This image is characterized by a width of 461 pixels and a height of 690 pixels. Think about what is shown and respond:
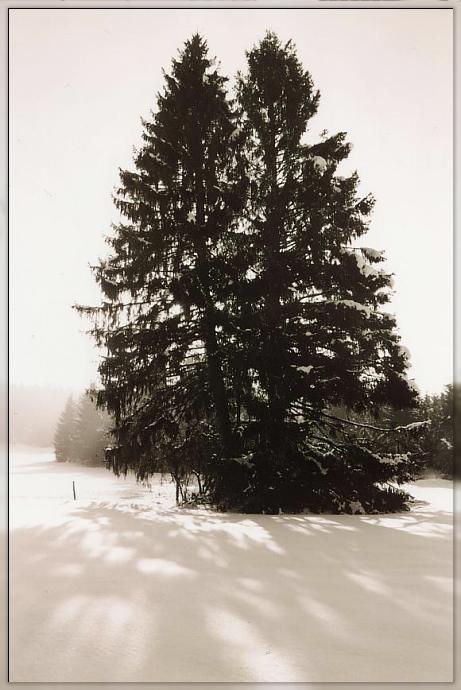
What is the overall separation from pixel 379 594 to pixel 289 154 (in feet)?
29.5

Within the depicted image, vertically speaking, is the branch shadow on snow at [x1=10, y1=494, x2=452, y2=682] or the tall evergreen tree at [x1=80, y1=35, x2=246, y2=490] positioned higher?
the tall evergreen tree at [x1=80, y1=35, x2=246, y2=490]

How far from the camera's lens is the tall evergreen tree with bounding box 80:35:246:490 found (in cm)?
866

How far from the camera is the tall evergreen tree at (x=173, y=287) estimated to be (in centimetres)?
866

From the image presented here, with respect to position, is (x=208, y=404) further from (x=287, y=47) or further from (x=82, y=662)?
(x=287, y=47)

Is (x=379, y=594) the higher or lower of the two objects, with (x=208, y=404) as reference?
lower

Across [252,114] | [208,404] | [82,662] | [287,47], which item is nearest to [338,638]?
[82,662]

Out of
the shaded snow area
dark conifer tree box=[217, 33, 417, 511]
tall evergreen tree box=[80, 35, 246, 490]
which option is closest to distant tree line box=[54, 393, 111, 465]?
tall evergreen tree box=[80, 35, 246, 490]

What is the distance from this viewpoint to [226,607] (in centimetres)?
250

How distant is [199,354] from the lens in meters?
9.12

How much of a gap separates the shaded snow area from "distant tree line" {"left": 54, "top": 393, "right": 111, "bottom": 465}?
40.3 meters

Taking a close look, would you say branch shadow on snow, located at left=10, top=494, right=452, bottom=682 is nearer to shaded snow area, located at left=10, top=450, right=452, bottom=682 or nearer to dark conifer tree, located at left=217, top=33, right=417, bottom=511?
shaded snow area, located at left=10, top=450, right=452, bottom=682

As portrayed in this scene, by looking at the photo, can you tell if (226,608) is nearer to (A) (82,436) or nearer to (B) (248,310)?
(B) (248,310)

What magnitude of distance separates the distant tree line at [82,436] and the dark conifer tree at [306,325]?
3702 cm

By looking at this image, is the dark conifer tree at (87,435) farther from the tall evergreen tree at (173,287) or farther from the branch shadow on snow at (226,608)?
the branch shadow on snow at (226,608)
